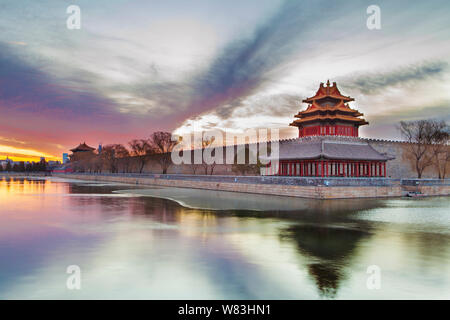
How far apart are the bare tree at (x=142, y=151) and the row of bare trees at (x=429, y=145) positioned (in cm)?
4436

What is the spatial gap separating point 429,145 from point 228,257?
143 ft

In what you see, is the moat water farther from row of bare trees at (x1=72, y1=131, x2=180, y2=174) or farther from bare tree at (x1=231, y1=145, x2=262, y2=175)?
row of bare trees at (x1=72, y1=131, x2=180, y2=174)

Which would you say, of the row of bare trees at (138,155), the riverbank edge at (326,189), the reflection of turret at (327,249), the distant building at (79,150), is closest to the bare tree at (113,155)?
the row of bare trees at (138,155)

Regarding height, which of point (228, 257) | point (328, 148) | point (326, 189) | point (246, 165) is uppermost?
point (328, 148)

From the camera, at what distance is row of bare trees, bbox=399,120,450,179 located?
4212 centimetres

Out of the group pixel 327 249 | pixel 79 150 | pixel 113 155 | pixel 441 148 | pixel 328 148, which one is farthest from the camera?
pixel 79 150

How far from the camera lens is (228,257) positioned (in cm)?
830

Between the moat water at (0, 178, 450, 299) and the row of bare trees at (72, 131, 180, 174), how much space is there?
46.9 meters

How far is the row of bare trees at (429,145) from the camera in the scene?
138ft

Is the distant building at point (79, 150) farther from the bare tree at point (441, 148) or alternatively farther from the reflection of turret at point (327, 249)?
the reflection of turret at point (327, 249)

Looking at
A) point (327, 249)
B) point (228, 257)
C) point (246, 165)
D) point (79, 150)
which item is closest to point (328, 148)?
point (246, 165)

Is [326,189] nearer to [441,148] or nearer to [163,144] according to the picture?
[441,148]

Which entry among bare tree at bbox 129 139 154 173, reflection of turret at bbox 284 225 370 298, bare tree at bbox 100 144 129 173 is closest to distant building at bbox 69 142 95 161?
bare tree at bbox 100 144 129 173
